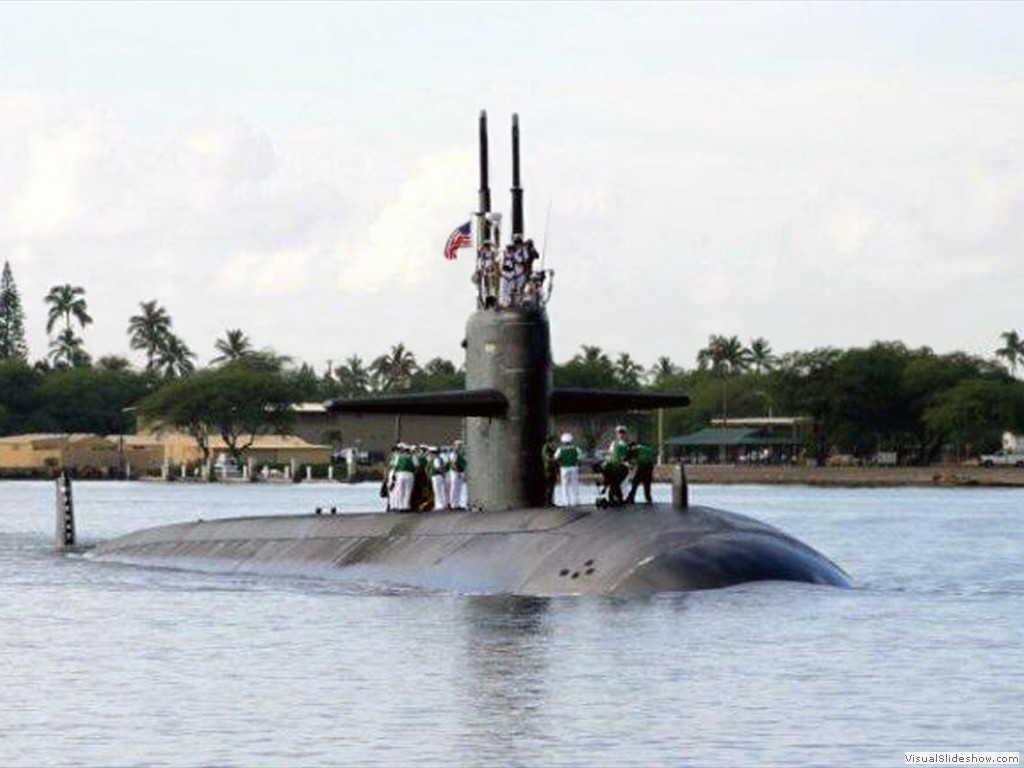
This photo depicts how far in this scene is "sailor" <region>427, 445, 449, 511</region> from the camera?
143ft

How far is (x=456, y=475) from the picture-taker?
43.1 metres

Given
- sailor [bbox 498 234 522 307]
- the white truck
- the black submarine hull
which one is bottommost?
the black submarine hull

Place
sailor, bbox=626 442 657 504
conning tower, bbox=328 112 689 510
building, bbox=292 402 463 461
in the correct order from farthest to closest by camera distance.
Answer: building, bbox=292 402 463 461 < conning tower, bbox=328 112 689 510 < sailor, bbox=626 442 657 504

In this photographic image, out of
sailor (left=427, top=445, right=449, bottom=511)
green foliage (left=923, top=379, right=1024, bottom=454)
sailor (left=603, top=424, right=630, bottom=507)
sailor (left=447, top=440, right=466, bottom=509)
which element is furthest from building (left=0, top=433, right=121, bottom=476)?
sailor (left=603, top=424, right=630, bottom=507)

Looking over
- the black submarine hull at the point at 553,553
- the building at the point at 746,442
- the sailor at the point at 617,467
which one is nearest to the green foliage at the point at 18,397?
the building at the point at 746,442

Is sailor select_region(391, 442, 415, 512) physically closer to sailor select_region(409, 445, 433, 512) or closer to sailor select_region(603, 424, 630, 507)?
sailor select_region(409, 445, 433, 512)

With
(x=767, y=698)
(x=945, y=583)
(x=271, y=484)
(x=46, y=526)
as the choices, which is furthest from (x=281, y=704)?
(x=271, y=484)

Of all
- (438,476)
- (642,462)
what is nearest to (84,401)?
(438,476)

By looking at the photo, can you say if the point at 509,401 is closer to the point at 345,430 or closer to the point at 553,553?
the point at 553,553

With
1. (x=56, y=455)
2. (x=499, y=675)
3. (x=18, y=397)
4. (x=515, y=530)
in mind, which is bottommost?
(x=499, y=675)

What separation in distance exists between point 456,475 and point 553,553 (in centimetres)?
947

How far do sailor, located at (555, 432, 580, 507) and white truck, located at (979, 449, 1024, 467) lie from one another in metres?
126

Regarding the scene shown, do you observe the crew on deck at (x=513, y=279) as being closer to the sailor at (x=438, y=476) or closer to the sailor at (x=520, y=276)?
the sailor at (x=520, y=276)

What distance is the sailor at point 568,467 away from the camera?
37.2 meters
